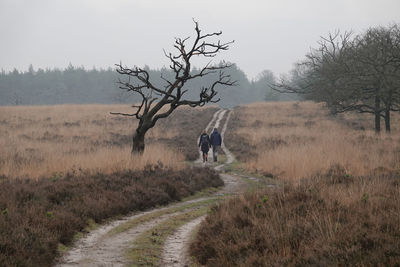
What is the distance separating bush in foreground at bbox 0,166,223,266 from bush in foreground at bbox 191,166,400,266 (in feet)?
8.79

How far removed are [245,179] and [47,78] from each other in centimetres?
12144

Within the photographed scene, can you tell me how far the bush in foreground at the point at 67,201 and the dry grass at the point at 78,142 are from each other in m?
1.64

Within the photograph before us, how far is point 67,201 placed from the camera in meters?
9.84

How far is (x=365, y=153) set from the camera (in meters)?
18.8

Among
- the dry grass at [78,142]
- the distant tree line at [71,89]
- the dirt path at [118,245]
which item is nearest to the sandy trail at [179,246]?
the dirt path at [118,245]

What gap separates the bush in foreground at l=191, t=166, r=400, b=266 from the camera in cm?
514

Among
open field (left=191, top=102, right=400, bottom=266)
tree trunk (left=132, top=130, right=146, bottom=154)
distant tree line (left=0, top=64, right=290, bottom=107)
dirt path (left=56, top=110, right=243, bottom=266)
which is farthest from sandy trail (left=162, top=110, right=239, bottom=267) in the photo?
distant tree line (left=0, top=64, right=290, bottom=107)

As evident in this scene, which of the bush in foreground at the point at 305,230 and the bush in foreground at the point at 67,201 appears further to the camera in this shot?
the bush in foreground at the point at 67,201

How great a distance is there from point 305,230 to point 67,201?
20.4ft

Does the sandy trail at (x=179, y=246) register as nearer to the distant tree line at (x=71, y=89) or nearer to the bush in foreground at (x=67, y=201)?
the bush in foreground at (x=67, y=201)

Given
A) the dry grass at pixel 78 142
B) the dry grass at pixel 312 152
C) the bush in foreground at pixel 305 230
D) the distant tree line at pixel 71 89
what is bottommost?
the dry grass at pixel 312 152

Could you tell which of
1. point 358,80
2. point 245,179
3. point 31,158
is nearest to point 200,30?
point 245,179

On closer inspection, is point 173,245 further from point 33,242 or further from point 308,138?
point 308,138

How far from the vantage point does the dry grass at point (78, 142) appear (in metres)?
14.5
